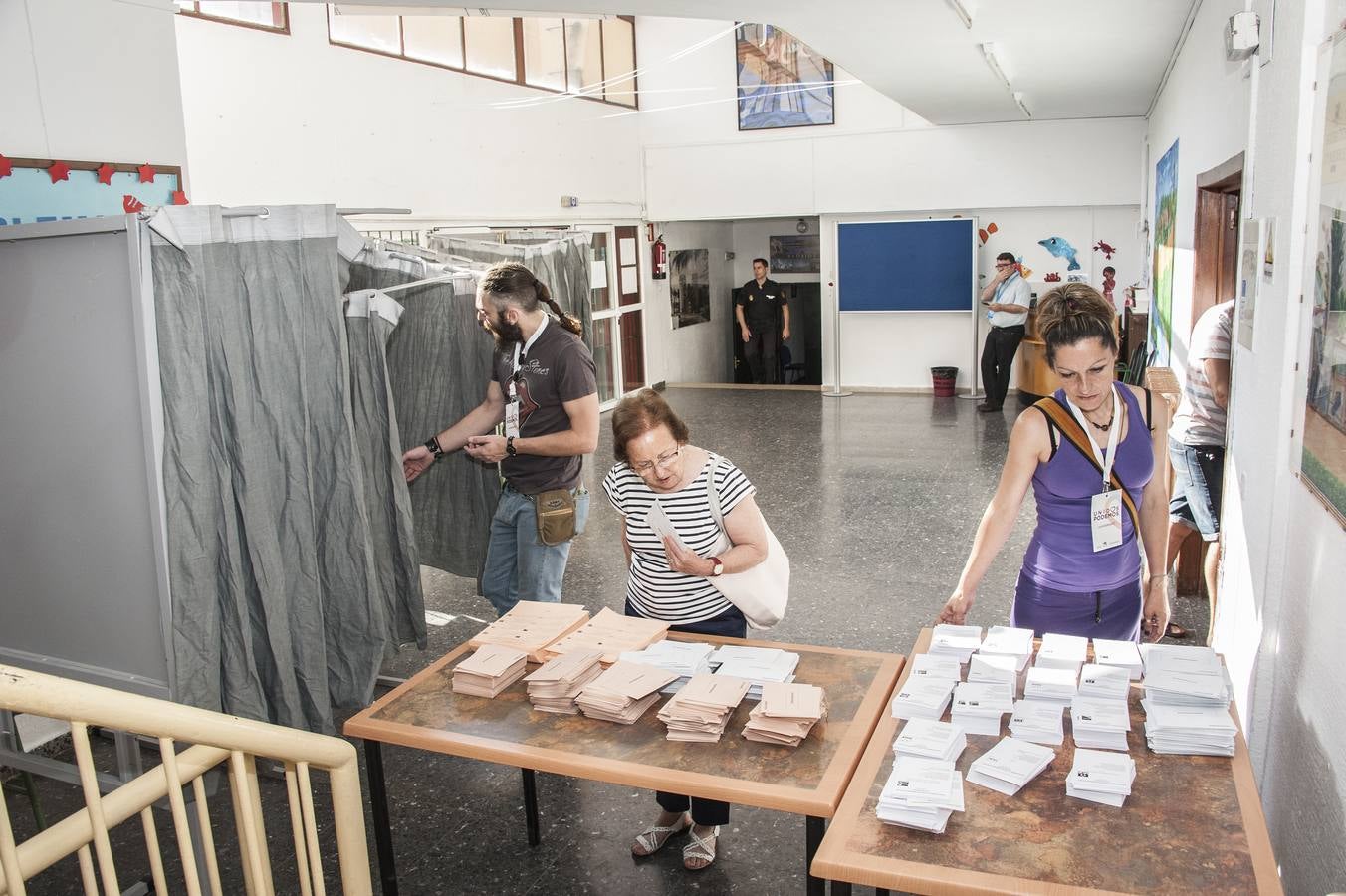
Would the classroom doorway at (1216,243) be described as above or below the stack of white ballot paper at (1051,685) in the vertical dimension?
above

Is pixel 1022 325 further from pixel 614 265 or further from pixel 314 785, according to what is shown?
pixel 314 785

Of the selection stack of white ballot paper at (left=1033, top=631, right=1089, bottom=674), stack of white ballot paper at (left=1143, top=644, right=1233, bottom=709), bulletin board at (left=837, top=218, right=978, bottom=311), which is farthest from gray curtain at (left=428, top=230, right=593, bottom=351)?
bulletin board at (left=837, top=218, right=978, bottom=311)

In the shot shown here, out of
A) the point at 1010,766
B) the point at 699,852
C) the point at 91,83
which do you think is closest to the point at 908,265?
the point at 91,83

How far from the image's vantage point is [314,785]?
3.64 metres

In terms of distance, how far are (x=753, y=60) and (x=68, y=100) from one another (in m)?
9.11

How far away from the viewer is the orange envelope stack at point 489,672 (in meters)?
2.64

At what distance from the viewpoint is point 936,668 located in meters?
2.51

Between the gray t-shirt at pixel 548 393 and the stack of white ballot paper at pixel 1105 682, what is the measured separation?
6.63 feet

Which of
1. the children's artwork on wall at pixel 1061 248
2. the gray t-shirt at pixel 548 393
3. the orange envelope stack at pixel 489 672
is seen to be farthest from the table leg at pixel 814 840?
the children's artwork on wall at pixel 1061 248

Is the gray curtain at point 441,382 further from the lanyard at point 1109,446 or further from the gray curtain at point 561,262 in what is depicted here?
the lanyard at point 1109,446

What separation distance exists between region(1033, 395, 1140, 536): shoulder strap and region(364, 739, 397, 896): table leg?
1.95 m

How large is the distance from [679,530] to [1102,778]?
4.29ft

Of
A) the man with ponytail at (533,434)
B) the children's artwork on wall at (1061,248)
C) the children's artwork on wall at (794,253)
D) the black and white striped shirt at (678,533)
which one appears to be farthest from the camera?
the children's artwork on wall at (794,253)

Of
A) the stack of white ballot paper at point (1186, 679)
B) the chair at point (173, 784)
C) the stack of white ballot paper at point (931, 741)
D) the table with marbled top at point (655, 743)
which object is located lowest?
the table with marbled top at point (655, 743)
